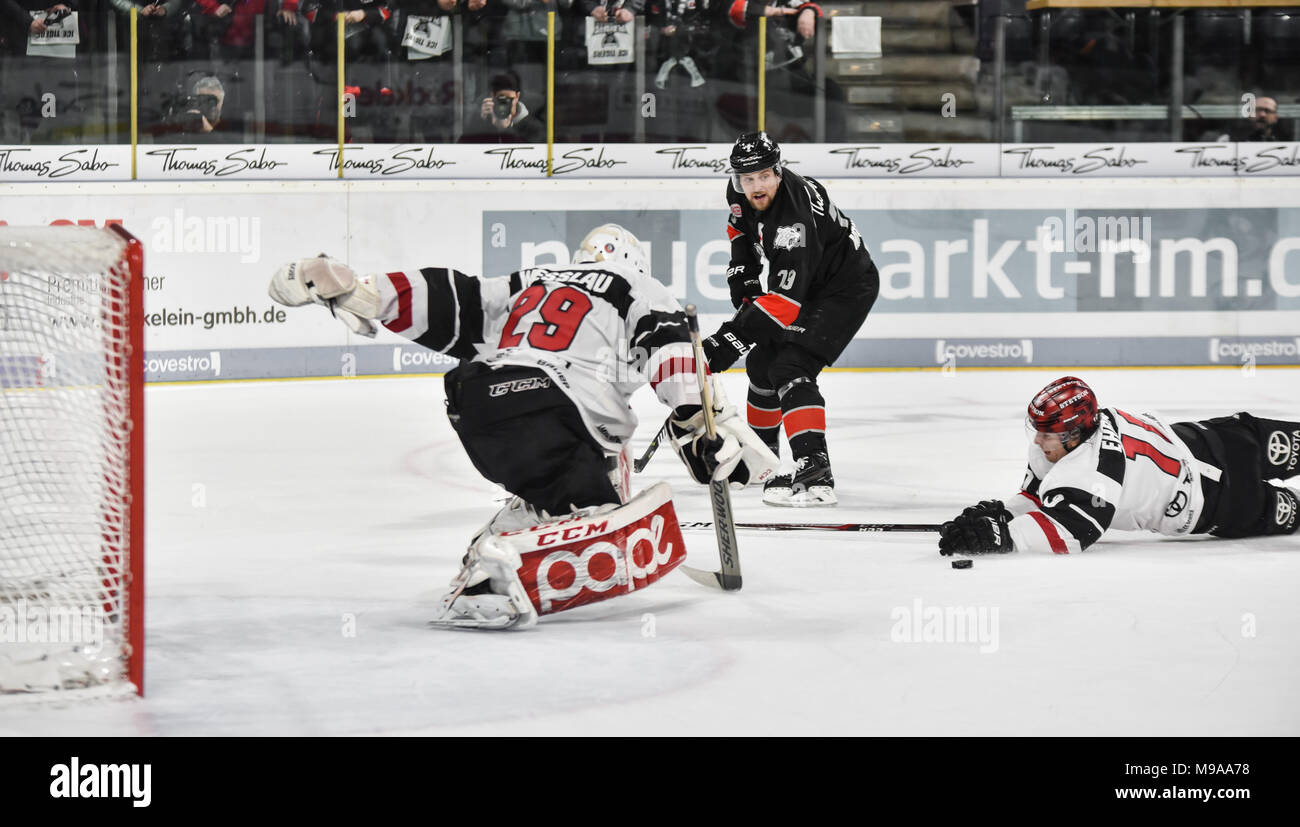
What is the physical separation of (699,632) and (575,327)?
2.56ft

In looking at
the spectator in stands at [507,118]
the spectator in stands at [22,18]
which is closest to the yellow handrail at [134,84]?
the spectator in stands at [22,18]

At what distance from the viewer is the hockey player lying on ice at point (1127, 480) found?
4309mm

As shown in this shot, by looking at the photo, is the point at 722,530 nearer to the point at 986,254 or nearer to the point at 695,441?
the point at 695,441

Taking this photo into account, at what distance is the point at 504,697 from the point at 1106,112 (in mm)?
7489

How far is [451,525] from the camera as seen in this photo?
511 cm

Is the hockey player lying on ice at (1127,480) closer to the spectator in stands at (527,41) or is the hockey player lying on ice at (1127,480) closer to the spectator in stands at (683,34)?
the spectator in stands at (683,34)

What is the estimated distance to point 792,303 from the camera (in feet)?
18.1

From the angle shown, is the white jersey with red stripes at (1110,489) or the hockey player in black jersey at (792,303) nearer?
the white jersey with red stripes at (1110,489)

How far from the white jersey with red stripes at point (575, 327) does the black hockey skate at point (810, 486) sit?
5.35ft

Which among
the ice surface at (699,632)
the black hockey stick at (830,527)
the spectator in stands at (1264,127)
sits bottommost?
the ice surface at (699,632)

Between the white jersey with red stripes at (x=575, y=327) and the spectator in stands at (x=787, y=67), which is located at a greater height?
the spectator in stands at (x=787, y=67)

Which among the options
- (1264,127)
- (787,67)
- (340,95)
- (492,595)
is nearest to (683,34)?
(787,67)
